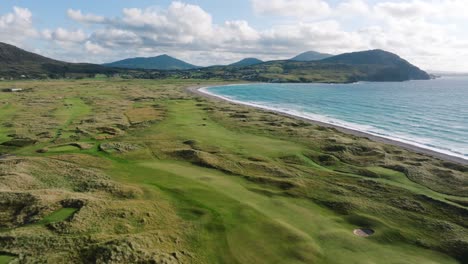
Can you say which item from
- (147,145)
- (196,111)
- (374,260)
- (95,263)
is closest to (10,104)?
(196,111)

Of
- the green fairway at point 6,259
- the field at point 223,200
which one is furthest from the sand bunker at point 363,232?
the green fairway at point 6,259

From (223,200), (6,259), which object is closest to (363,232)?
(223,200)

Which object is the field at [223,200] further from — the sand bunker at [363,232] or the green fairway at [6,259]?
the sand bunker at [363,232]

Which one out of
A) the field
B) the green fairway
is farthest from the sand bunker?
the green fairway

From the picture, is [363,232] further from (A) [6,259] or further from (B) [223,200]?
(A) [6,259]

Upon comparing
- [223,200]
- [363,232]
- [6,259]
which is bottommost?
[363,232]
